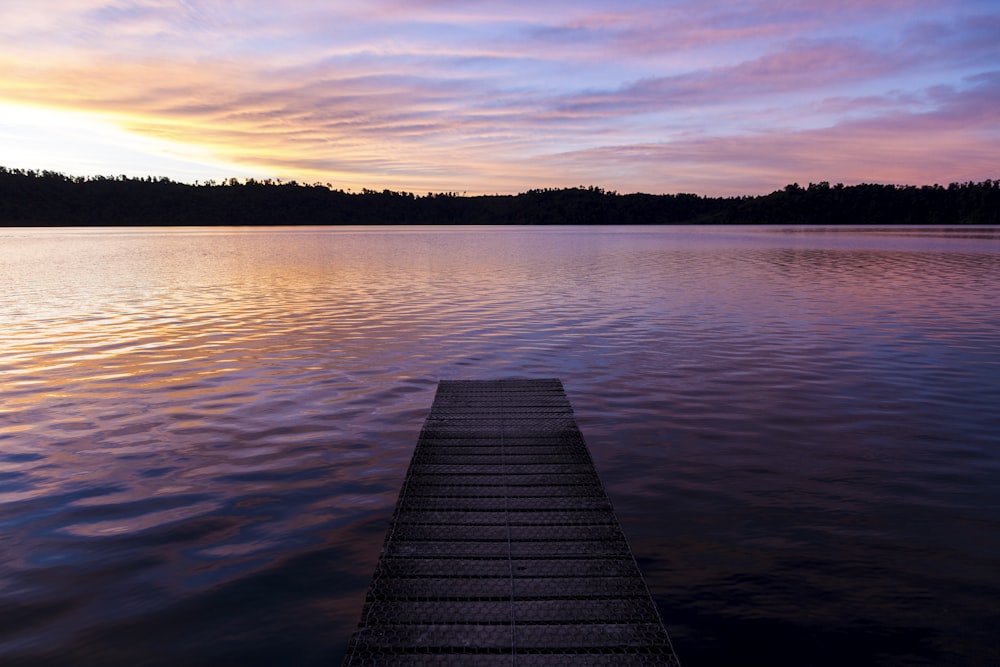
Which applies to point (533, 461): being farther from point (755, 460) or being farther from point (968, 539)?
point (968, 539)

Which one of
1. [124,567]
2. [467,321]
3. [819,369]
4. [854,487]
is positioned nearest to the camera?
[124,567]

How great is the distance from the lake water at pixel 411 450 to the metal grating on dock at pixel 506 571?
2.12 ft

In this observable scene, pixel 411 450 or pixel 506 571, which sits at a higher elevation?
pixel 506 571

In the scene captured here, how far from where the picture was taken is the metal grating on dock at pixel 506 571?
5.64m

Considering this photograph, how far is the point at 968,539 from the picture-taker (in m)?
8.23

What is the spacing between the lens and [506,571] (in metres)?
6.87

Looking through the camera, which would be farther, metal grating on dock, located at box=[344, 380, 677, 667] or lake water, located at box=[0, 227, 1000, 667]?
lake water, located at box=[0, 227, 1000, 667]

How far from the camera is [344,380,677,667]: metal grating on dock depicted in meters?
5.64

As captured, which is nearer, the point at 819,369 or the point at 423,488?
the point at 423,488

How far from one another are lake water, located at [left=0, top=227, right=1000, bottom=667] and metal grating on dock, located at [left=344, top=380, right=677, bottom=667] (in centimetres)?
65

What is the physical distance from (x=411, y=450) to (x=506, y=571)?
510cm

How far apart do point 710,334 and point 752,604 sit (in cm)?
1713

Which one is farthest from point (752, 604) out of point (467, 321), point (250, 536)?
point (467, 321)

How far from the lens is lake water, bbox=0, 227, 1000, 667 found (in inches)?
263
